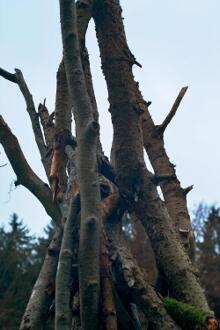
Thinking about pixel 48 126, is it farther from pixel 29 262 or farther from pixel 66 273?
pixel 29 262

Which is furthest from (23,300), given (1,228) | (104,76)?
(104,76)

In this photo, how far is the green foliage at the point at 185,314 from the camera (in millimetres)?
2576

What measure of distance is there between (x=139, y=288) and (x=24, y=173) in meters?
1.15

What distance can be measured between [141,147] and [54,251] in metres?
1.02

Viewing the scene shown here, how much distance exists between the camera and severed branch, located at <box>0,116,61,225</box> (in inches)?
127

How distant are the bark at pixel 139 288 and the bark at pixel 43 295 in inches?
15.4

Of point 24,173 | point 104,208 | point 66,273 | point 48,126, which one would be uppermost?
point 48,126

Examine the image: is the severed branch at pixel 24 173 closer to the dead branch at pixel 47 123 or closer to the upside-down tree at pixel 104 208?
the upside-down tree at pixel 104 208

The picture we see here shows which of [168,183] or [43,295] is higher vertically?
[168,183]

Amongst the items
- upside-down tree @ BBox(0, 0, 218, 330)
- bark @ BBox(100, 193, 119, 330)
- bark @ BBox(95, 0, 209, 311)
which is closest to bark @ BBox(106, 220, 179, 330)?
upside-down tree @ BBox(0, 0, 218, 330)

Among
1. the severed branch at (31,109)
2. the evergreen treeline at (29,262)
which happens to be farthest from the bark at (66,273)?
the evergreen treeline at (29,262)

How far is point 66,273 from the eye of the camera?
269cm

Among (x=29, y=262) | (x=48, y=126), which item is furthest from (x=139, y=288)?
(x=29, y=262)

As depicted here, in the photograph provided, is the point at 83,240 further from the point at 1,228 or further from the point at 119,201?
the point at 1,228
